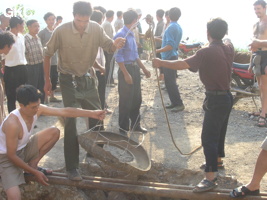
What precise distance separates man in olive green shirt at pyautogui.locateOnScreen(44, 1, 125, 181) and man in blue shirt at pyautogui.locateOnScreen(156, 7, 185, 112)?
2274 mm

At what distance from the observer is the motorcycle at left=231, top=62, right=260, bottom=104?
718cm

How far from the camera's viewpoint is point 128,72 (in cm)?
559

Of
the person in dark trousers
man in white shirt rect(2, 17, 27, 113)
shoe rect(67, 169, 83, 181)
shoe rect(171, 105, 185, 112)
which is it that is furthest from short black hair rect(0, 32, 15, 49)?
shoe rect(171, 105, 185, 112)

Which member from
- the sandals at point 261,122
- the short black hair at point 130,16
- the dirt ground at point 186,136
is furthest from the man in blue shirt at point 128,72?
the sandals at point 261,122

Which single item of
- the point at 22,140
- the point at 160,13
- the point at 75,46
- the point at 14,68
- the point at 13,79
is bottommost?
the point at 22,140

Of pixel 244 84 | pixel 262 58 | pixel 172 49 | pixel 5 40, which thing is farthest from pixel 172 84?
pixel 5 40

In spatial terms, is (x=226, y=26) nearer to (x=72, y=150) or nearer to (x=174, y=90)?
(x=72, y=150)

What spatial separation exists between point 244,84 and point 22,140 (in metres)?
5.08

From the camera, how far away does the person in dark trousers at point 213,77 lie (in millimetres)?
3732

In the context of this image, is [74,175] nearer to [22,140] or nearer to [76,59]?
[22,140]

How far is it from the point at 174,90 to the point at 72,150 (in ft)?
11.9

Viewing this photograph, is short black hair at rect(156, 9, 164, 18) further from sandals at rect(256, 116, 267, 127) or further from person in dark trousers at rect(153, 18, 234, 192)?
person in dark trousers at rect(153, 18, 234, 192)

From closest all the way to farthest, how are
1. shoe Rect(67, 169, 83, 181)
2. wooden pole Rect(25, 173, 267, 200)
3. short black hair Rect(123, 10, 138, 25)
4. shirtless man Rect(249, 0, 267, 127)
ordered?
wooden pole Rect(25, 173, 267, 200)
shoe Rect(67, 169, 83, 181)
short black hair Rect(123, 10, 138, 25)
shirtless man Rect(249, 0, 267, 127)

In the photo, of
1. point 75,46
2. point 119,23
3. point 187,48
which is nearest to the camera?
point 75,46
